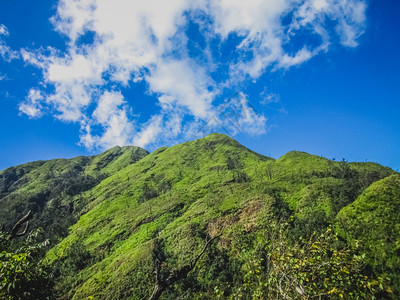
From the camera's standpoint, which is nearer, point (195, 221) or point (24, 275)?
point (24, 275)

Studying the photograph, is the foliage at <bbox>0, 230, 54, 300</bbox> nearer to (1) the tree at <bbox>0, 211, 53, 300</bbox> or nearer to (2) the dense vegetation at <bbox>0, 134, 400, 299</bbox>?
(1) the tree at <bbox>0, 211, 53, 300</bbox>

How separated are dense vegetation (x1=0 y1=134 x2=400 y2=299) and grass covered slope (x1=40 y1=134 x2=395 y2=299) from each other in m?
0.41

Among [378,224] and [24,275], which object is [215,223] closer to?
[378,224]

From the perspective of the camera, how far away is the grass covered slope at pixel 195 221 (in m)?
64.9

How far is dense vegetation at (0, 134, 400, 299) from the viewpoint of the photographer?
46.6 meters

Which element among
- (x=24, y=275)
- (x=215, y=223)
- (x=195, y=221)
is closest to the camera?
(x=24, y=275)

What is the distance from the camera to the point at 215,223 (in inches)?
3342

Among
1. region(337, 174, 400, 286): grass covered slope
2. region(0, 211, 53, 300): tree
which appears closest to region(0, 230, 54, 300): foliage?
region(0, 211, 53, 300): tree

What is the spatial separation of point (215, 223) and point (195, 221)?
8.68 metres

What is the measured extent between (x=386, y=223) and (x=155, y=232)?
75479 millimetres

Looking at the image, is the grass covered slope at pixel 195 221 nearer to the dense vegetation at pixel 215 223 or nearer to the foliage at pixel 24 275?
the dense vegetation at pixel 215 223

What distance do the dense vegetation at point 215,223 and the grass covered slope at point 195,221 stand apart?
41cm

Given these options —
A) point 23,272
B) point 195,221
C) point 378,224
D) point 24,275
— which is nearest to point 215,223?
point 195,221

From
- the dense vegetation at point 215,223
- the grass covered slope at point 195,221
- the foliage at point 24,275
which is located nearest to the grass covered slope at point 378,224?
the dense vegetation at point 215,223
